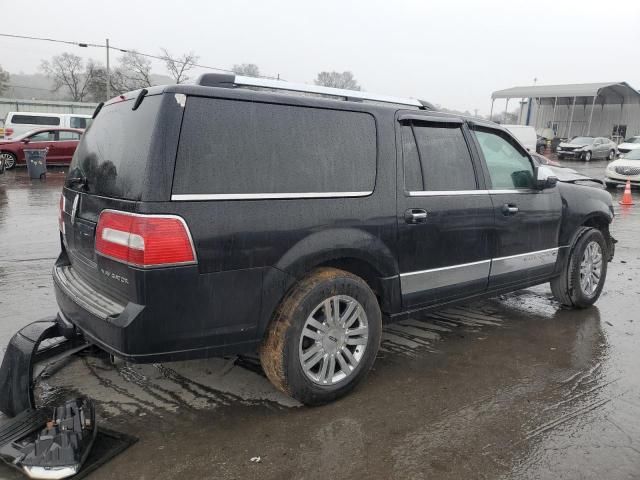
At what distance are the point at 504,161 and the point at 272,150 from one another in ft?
7.93

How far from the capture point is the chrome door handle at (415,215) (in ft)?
11.7

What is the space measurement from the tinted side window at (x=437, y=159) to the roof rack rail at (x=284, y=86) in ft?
0.89

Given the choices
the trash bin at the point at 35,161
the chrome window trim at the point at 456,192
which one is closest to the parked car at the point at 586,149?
the trash bin at the point at 35,161

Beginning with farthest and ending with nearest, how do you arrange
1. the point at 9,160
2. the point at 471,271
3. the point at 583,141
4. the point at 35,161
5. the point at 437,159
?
the point at 583,141, the point at 9,160, the point at 35,161, the point at 471,271, the point at 437,159

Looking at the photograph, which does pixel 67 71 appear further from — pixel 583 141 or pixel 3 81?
pixel 583 141

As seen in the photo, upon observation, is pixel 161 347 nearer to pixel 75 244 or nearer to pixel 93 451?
pixel 93 451

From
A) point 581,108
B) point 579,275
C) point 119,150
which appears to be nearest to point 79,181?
point 119,150

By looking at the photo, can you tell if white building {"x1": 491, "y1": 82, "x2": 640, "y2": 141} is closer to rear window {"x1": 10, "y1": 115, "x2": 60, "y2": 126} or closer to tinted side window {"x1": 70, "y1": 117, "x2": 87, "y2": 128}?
tinted side window {"x1": 70, "y1": 117, "x2": 87, "y2": 128}

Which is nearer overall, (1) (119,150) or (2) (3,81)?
(1) (119,150)

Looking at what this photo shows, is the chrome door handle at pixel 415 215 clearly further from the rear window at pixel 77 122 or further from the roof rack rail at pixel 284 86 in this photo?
the rear window at pixel 77 122

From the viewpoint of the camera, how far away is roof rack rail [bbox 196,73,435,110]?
3004mm

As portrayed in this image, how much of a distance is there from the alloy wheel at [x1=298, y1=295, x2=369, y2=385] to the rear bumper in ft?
1.19

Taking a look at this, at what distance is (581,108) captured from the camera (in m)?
51.4

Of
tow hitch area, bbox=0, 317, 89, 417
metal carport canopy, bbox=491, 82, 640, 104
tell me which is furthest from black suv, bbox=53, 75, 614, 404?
metal carport canopy, bbox=491, 82, 640, 104
